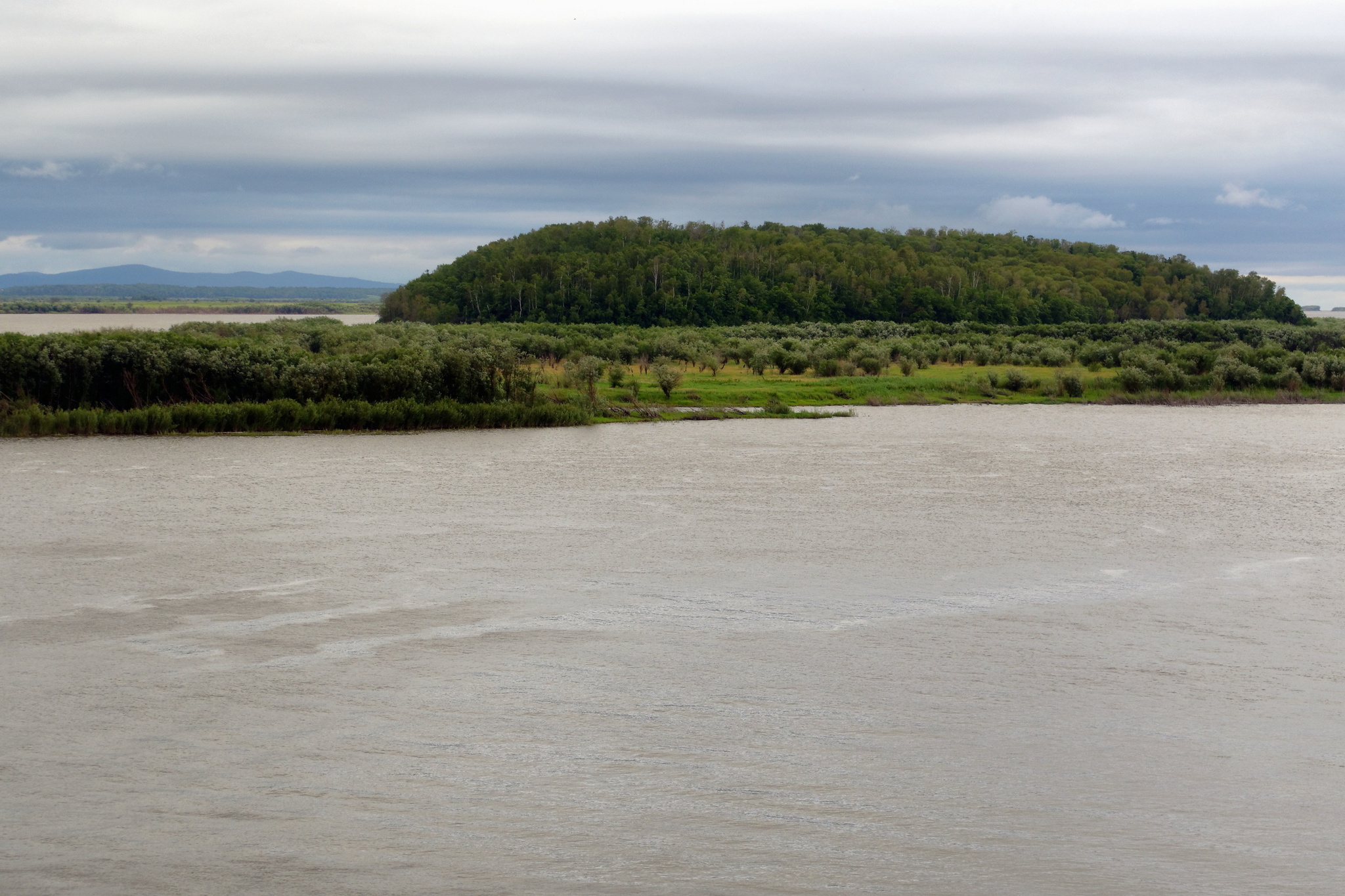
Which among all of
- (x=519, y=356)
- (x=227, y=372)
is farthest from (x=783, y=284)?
(x=227, y=372)

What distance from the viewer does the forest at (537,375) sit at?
39.3 meters

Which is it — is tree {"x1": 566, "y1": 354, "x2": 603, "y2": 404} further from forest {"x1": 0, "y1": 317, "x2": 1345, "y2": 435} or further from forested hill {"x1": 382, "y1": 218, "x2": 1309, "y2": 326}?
forested hill {"x1": 382, "y1": 218, "x2": 1309, "y2": 326}

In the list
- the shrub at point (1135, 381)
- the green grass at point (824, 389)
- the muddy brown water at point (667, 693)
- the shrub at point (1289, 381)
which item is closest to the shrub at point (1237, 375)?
the shrub at point (1289, 381)

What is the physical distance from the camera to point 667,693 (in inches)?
520

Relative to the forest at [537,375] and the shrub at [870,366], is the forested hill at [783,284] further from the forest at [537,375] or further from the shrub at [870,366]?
the shrub at [870,366]

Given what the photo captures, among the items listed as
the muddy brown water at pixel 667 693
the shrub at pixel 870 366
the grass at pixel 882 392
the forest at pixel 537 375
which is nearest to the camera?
the muddy brown water at pixel 667 693

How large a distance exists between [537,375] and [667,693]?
36.4m

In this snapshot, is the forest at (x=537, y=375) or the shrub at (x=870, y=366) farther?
the shrub at (x=870, y=366)

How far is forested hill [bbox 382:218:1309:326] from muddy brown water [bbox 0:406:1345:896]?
91.7 metres

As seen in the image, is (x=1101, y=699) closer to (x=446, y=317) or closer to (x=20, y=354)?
(x=20, y=354)

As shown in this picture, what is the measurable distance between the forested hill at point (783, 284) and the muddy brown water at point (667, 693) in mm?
91690

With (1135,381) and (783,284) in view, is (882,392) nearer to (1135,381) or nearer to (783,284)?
(1135,381)

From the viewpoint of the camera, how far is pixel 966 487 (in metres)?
29.1

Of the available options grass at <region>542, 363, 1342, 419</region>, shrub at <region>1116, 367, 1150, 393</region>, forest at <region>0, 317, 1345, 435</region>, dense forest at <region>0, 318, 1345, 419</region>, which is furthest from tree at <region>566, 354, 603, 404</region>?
shrub at <region>1116, 367, 1150, 393</region>
